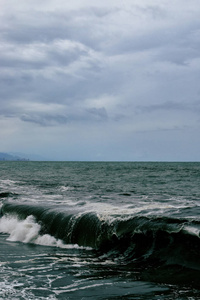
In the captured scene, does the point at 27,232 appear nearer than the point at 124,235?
No

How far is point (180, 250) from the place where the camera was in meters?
10.7

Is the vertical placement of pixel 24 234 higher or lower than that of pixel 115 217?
lower

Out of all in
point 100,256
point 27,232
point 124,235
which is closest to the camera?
point 100,256

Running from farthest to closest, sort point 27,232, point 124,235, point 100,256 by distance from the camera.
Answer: point 27,232 < point 124,235 < point 100,256

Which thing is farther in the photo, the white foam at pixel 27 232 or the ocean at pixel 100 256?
the white foam at pixel 27 232

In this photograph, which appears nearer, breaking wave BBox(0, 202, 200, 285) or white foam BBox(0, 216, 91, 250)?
breaking wave BBox(0, 202, 200, 285)

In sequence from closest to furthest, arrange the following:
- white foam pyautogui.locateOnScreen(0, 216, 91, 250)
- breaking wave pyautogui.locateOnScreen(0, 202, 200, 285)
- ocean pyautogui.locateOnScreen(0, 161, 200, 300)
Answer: ocean pyautogui.locateOnScreen(0, 161, 200, 300) → breaking wave pyautogui.locateOnScreen(0, 202, 200, 285) → white foam pyautogui.locateOnScreen(0, 216, 91, 250)

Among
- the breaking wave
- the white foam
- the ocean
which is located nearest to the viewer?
the ocean

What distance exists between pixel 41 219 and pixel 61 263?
579 cm

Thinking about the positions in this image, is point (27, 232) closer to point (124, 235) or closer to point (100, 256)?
point (100, 256)

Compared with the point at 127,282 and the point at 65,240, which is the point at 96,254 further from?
the point at 127,282

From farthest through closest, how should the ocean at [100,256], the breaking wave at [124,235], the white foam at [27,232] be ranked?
the white foam at [27,232] → the breaking wave at [124,235] → the ocean at [100,256]

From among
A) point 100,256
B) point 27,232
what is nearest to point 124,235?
point 100,256

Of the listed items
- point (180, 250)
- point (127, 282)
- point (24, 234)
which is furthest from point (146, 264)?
point (24, 234)
